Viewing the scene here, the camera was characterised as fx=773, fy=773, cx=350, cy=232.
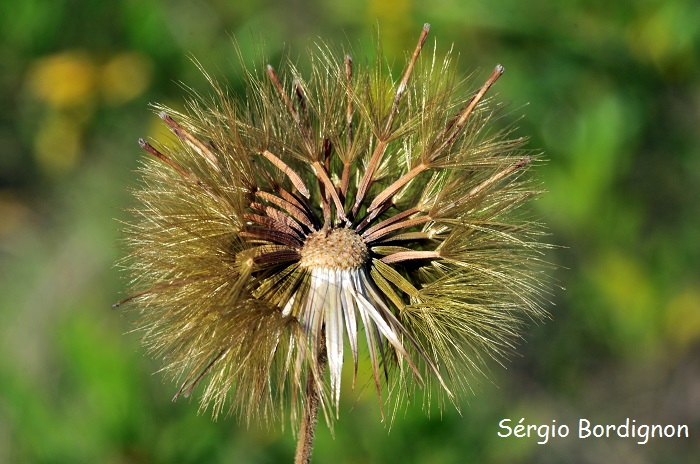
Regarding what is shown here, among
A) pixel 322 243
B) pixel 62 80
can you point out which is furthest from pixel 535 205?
pixel 62 80

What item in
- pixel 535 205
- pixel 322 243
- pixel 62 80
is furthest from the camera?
pixel 62 80

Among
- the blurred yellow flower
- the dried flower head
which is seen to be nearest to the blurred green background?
the blurred yellow flower

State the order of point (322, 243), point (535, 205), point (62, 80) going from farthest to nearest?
point (62, 80) → point (535, 205) → point (322, 243)

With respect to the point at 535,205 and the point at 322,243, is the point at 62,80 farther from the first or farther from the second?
the point at 322,243

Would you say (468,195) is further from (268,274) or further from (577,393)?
(577,393)

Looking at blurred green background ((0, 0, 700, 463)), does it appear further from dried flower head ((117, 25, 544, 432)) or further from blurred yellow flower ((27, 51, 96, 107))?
dried flower head ((117, 25, 544, 432))

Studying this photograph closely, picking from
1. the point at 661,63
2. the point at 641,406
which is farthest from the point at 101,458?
the point at 661,63

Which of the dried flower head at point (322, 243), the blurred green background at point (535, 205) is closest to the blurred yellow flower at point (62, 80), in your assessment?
the blurred green background at point (535, 205)

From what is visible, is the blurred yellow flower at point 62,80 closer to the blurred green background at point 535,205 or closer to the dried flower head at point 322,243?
the blurred green background at point 535,205
